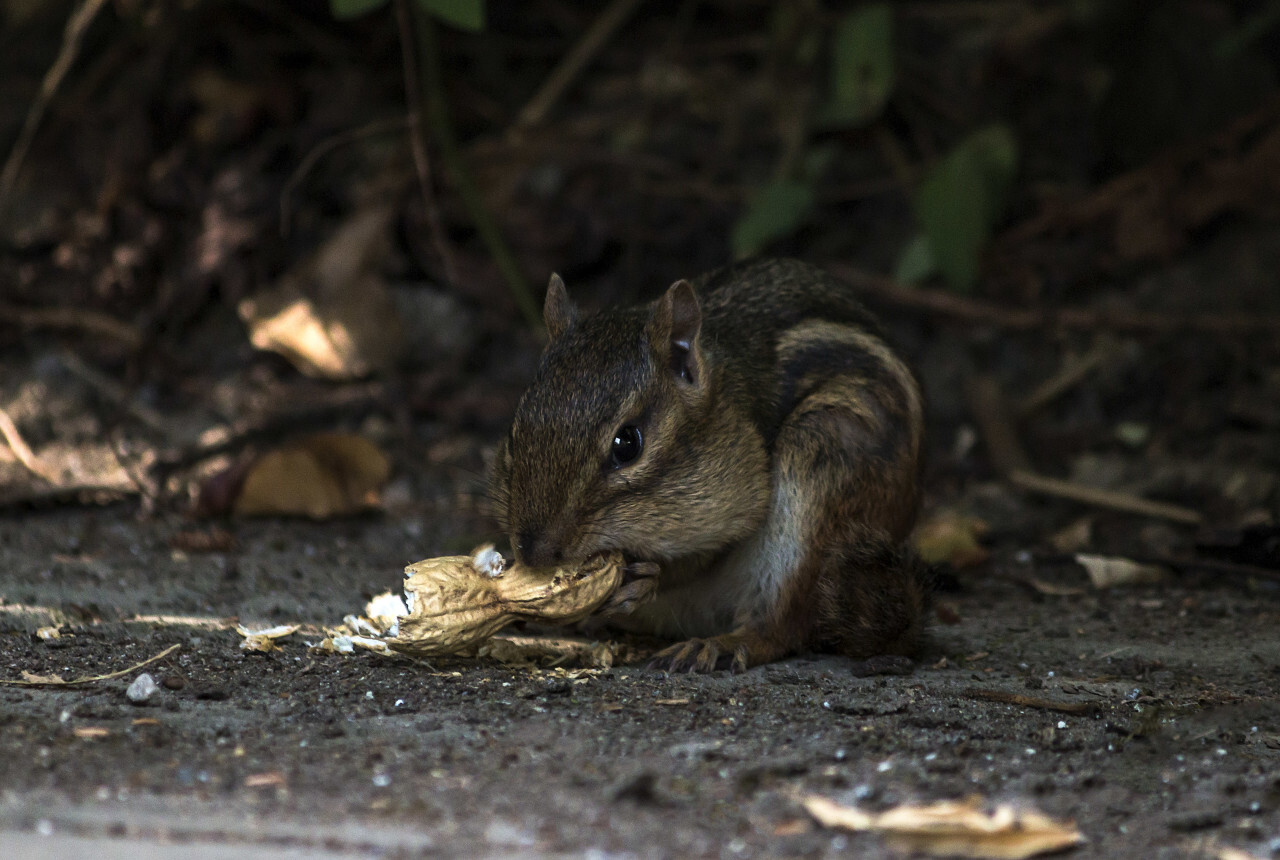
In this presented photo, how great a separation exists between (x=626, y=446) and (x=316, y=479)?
2.11m

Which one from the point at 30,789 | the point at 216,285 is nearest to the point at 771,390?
the point at 30,789

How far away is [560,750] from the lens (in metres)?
2.70

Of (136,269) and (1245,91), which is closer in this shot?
(1245,91)

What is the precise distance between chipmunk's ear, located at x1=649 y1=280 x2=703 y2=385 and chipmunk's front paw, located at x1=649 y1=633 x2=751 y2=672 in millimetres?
709

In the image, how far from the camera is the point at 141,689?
300 cm

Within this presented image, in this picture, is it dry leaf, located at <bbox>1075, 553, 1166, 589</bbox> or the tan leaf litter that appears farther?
dry leaf, located at <bbox>1075, 553, 1166, 589</bbox>

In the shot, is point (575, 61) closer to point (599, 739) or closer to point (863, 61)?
point (863, 61)

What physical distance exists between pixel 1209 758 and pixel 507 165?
200 inches

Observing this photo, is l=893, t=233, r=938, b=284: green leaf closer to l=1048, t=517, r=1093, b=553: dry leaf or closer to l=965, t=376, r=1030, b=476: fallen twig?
l=965, t=376, r=1030, b=476: fallen twig

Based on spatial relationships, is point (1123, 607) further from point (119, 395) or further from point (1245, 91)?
point (119, 395)

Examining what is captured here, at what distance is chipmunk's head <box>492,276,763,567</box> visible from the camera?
11.1 feet

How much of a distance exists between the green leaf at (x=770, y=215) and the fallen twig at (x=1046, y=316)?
546mm

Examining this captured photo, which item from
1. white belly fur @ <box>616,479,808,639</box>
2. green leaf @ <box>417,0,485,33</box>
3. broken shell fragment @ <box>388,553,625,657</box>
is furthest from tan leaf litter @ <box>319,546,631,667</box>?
green leaf @ <box>417,0,485,33</box>

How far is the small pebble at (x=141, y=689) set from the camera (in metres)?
2.96
